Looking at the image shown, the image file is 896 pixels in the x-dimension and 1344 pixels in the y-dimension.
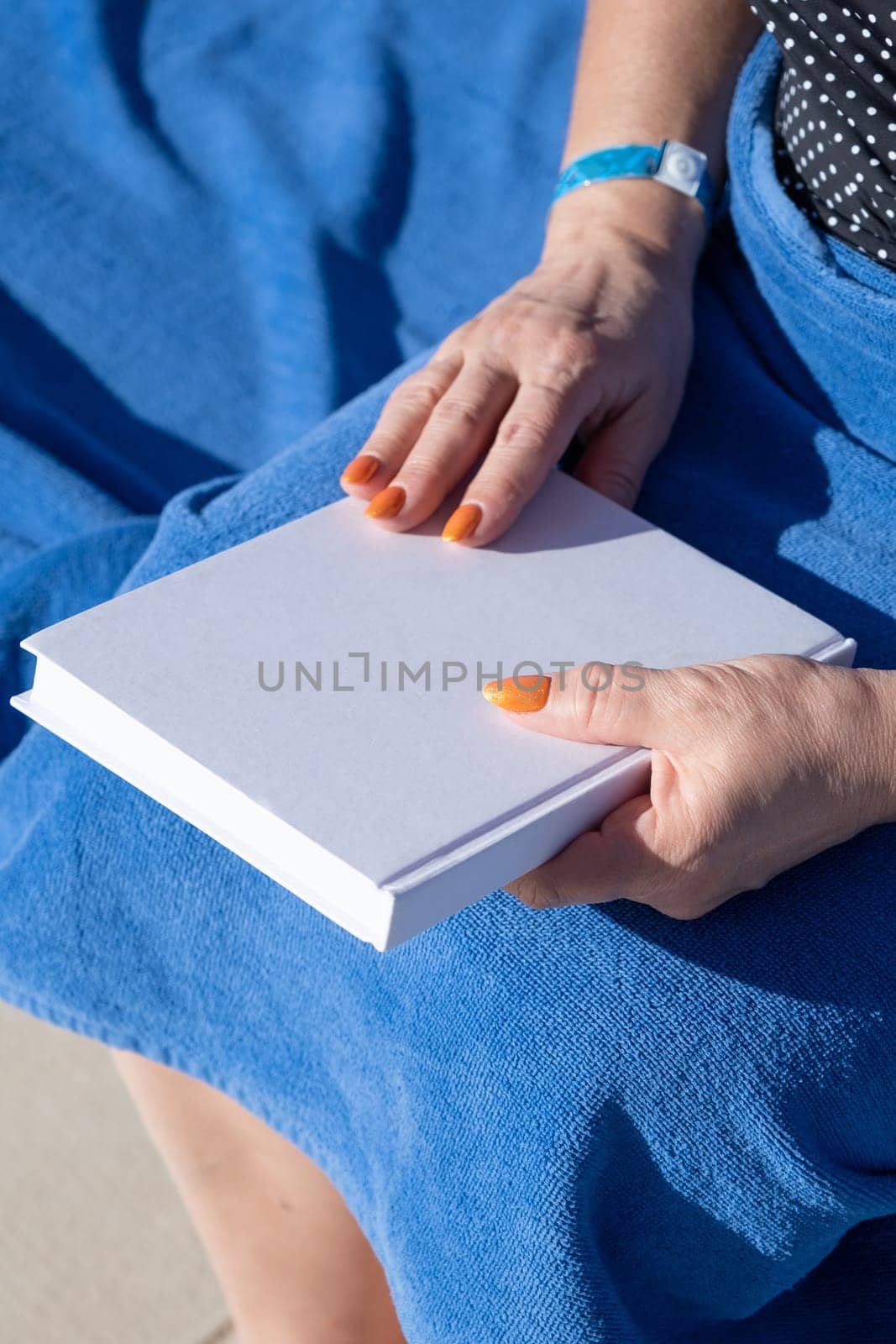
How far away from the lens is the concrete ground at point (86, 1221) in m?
1.08

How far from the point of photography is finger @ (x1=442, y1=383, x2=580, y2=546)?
0.74m

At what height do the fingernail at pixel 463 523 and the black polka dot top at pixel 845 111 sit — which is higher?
the black polka dot top at pixel 845 111

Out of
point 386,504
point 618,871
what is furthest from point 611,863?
point 386,504

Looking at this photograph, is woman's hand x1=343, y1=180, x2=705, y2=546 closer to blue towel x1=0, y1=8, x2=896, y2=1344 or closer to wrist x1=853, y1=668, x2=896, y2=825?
blue towel x1=0, y1=8, x2=896, y2=1344

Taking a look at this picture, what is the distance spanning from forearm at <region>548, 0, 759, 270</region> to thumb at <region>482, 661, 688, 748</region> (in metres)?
0.48

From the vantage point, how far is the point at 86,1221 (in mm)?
1138

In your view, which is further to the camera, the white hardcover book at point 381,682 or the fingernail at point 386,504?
the fingernail at point 386,504

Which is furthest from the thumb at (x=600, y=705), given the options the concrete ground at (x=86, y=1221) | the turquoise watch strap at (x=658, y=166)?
the concrete ground at (x=86, y=1221)

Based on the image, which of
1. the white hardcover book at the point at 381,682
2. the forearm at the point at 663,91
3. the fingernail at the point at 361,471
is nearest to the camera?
the white hardcover book at the point at 381,682

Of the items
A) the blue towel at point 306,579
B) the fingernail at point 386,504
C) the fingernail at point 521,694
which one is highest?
the fingernail at point 386,504

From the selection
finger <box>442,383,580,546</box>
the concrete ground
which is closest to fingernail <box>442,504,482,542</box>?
finger <box>442,383,580,546</box>

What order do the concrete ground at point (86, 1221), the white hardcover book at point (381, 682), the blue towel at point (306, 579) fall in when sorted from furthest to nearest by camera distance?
1. the concrete ground at point (86, 1221)
2. the blue towel at point (306, 579)
3. the white hardcover book at point (381, 682)

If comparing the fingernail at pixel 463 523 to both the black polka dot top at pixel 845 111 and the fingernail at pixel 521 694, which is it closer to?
the fingernail at pixel 521 694

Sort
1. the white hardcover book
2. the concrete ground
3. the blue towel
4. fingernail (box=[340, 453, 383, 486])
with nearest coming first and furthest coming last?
the white hardcover book → the blue towel → fingernail (box=[340, 453, 383, 486]) → the concrete ground
